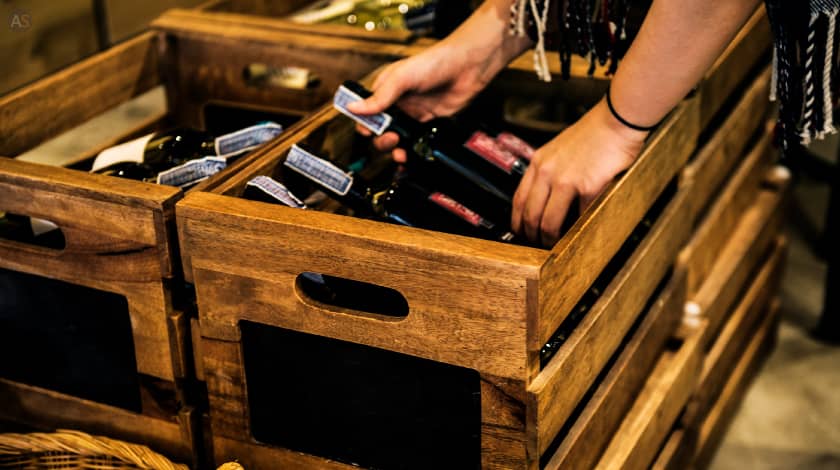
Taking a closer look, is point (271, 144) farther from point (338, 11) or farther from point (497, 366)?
point (338, 11)

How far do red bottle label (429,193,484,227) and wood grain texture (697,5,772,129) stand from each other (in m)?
0.42

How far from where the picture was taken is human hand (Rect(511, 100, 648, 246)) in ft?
4.13

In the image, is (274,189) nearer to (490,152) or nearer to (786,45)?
(490,152)

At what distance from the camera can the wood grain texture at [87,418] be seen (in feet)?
4.28

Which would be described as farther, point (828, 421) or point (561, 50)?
point (828, 421)

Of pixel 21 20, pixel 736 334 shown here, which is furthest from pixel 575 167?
pixel 21 20

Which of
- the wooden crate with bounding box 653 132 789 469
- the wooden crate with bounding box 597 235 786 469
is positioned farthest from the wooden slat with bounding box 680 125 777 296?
the wooden crate with bounding box 597 235 786 469

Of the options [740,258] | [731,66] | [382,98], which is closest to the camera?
[382,98]

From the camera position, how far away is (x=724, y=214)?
5.94ft

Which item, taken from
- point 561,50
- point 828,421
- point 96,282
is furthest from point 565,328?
point 828,421

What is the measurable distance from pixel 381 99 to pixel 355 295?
0.29 metres

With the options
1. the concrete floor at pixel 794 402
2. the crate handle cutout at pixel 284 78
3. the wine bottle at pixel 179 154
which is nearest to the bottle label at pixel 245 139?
the wine bottle at pixel 179 154

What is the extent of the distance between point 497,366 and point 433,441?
0.13 m

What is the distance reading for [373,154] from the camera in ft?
5.23
